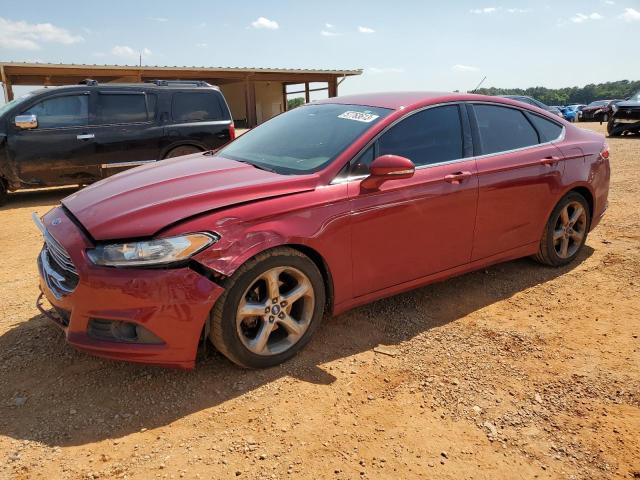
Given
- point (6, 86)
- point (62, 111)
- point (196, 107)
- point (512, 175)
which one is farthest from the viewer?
point (6, 86)

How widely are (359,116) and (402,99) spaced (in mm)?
404

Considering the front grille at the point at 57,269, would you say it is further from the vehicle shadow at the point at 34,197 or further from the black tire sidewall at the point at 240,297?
the vehicle shadow at the point at 34,197

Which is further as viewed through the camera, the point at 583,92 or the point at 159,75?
the point at 583,92

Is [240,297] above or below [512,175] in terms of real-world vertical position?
below

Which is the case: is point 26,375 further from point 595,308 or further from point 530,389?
point 595,308

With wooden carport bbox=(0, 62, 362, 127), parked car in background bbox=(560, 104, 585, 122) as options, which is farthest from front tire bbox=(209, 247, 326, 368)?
parked car in background bbox=(560, 104, 585, 122)

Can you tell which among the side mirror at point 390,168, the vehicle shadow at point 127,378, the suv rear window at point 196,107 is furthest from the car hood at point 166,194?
the suv rear window at point 196,107

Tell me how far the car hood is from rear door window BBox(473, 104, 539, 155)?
1.65m

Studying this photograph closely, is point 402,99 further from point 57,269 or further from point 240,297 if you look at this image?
point 57,269

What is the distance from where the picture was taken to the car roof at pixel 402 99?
363 cm

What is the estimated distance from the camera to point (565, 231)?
457 centimetres

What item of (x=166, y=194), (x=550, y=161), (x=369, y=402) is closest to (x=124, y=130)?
(x=166, y=194)

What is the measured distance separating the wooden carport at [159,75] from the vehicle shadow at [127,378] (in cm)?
1914

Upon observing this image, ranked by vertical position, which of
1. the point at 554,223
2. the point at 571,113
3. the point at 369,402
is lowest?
the point at 369,402
